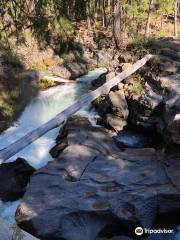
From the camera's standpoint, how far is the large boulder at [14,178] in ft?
34.7

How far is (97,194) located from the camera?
9562 mm

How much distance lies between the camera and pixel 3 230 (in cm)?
584

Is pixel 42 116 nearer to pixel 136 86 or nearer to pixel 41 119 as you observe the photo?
pixel 41 119

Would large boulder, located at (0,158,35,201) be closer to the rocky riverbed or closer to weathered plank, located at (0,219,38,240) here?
the rocky riverbed

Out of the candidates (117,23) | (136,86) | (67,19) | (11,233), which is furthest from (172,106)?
(117,23)

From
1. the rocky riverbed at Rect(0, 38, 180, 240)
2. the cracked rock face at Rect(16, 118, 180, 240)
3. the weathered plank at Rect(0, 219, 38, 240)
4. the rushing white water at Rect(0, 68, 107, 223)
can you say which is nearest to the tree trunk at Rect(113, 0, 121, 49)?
the rushing white water at Rect(0, 68, 107, 223)

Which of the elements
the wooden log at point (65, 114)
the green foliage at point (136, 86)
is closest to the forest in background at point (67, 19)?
the wooden log at point (65, 114)

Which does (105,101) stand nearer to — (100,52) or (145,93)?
(145,93)

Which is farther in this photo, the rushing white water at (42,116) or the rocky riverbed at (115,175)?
the rushing white water at (42,116)

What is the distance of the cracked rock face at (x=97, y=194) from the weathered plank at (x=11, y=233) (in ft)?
8.65

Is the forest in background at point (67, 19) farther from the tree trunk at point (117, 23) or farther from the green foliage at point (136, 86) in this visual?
the green foliage at point (136, 86)

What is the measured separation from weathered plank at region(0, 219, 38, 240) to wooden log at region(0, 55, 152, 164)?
3587 millimetres

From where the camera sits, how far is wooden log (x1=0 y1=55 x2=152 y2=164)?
993 cm

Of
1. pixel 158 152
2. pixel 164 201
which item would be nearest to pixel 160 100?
pixel 158 152
